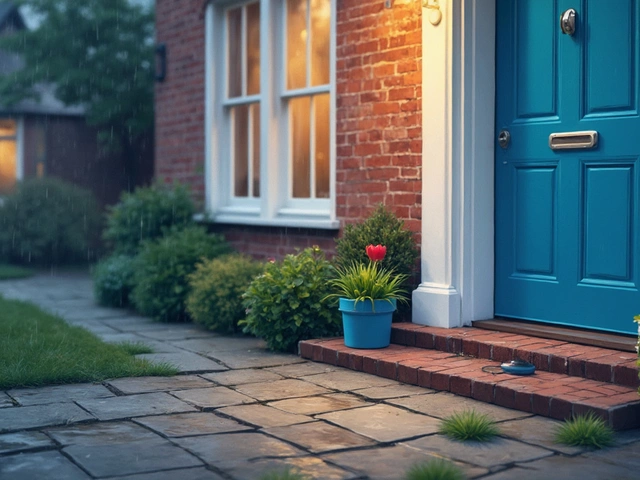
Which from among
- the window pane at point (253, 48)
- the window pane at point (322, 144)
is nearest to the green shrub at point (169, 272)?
the window pane at point (322, 144)

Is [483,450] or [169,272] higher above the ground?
[169,272]

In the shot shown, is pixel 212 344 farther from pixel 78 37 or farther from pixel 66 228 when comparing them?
pixel 78 37

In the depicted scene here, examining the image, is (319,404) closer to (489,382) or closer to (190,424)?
(190,424)

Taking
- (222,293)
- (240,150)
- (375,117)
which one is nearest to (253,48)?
(240,150)

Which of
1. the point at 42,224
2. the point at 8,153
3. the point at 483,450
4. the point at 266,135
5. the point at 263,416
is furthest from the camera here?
the point at 8,153

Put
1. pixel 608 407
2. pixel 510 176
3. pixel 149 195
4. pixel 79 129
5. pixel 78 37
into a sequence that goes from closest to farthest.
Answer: pixel 608 407, pixel 510 176, pixel 149 195, pixel 78 37, pixel 79 129

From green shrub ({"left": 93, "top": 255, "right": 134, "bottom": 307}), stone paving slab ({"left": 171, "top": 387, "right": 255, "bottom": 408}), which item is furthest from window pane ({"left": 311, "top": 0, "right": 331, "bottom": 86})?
stone paving slab ({"left": 171, "top": 387, "right": 255, "bottom": 408})

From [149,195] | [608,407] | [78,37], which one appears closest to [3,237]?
[78,37]

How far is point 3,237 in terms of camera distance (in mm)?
13758

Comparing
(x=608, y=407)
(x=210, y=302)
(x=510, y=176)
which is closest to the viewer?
(x=608, y=407)

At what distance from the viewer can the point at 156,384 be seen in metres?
4.63

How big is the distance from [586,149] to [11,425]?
10.9ft

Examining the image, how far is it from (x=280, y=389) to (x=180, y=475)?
1485mm

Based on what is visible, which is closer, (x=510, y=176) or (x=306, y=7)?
(x=510, y=176)
